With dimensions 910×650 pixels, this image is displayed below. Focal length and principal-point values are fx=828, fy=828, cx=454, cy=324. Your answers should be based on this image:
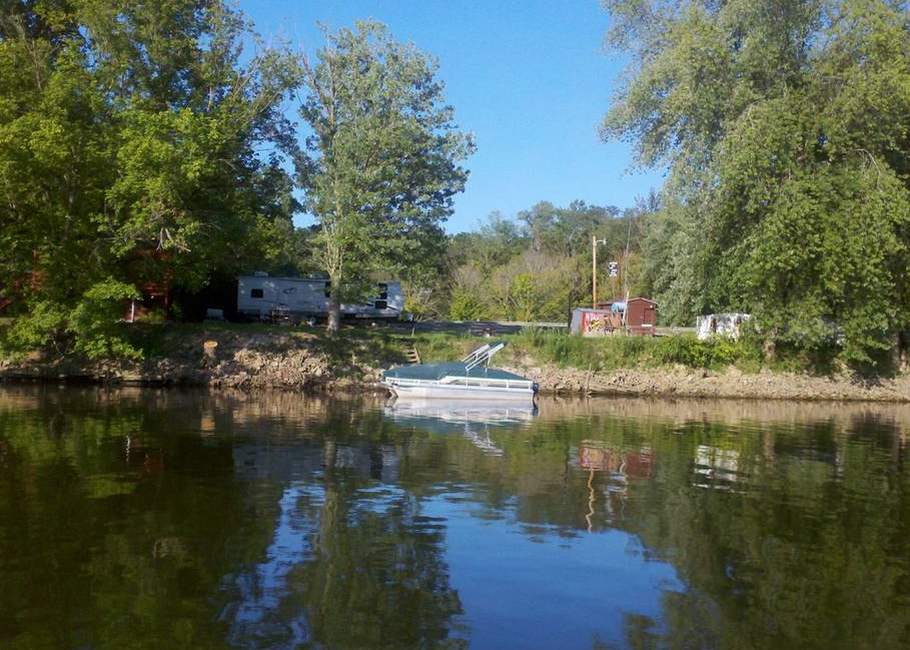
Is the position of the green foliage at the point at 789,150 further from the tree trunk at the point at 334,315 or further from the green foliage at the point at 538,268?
the green foliage at the point at 538,268

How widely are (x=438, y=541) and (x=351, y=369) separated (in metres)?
28.6

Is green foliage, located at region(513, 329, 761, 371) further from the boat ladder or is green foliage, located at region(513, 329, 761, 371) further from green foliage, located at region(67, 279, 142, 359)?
green foliage, located at region(67, 279, 142, 359)

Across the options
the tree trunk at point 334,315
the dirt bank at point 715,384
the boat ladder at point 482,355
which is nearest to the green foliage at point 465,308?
the tree trunk at point 334,315

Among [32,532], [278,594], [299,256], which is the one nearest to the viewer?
[278,594]

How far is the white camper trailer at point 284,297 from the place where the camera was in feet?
160

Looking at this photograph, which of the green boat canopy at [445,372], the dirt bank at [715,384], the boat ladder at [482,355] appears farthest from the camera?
the dirt bank at [715,384]

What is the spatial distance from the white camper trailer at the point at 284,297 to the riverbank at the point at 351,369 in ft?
22.0

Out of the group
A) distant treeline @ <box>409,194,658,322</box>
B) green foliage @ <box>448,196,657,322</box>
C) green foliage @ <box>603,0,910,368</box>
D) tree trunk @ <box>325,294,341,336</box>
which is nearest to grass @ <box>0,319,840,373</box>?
tree trunk @ <box>325,294,341,336</box>

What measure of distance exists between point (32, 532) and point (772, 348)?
3856 centimetres

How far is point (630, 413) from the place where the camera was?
32.7 m

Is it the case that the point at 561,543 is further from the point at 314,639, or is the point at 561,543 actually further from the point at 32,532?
the point at 32,532

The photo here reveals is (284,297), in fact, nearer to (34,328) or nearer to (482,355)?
(482,355)

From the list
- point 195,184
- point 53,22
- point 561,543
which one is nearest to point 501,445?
point 561,543

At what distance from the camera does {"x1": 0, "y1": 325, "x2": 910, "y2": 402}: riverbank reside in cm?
3806
